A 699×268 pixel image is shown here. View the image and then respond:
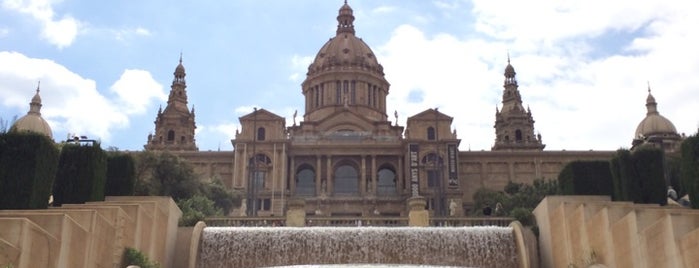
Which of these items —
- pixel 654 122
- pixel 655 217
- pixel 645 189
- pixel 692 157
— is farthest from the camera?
pixel 654 122

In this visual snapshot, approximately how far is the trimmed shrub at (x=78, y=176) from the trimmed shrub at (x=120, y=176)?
2194 millimetres

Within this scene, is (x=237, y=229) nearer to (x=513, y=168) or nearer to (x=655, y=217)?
(x=655, y=217)

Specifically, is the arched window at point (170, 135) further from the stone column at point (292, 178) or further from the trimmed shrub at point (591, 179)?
the trimmed shrub at point (591, 179)

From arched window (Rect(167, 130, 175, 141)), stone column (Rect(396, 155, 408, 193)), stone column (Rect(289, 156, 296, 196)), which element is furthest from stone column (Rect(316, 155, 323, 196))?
arched window (Rect(167, 130, 175, 141))

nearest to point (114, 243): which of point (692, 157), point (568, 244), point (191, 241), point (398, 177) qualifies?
point (191, 241)

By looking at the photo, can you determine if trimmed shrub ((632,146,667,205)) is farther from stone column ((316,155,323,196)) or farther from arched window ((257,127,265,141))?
arched window ((257,127,265,141))

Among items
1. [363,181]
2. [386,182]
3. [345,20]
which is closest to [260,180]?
[363,181]

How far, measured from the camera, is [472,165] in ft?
275

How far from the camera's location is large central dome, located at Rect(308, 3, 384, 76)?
320 feet

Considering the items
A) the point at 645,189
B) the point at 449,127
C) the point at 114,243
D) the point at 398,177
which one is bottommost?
the point at 114,243

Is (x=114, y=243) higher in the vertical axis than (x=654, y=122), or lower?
lower

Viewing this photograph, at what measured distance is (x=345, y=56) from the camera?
98312mm

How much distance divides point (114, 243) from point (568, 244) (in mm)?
14354

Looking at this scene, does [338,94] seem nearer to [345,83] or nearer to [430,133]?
[345,83]
